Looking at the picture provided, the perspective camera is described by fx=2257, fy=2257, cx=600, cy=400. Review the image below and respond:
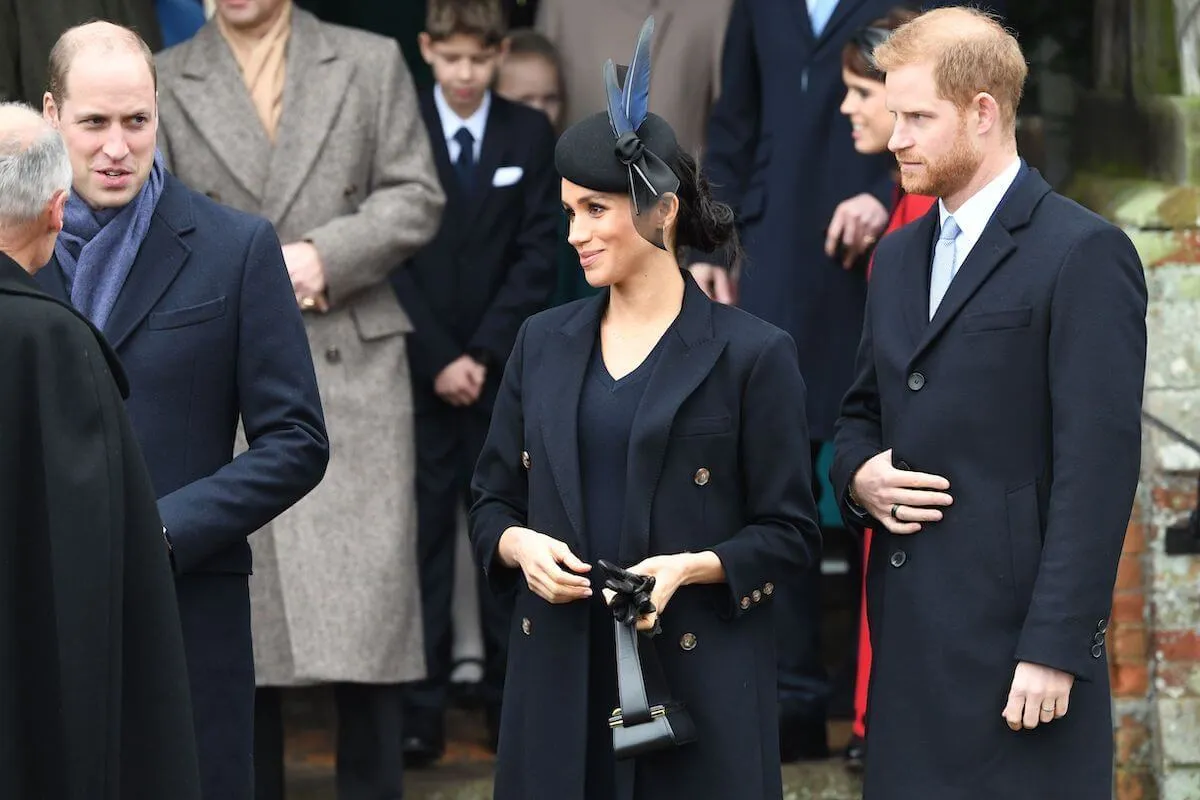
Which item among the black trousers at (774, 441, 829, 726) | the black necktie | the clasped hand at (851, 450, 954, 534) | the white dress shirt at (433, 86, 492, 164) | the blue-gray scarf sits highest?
the white dress shirt at (433, 86, 492, 164)

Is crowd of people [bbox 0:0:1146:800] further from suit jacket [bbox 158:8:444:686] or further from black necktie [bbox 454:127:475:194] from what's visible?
black necktie [bbox 454:127:475:194]

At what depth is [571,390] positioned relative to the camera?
411 cm

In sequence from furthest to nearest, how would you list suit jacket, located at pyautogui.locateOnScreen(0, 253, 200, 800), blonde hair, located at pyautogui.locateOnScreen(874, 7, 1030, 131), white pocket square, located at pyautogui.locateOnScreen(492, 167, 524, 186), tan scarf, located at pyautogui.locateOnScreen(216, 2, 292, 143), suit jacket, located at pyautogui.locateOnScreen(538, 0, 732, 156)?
suit jacket, located at pyautogui.locateOnScreen(538, 0, 732, 156) → white pocket square, located at pyautogui.locateOnScreen(492, 167, 524, 186) → tan scarf, located at pyautogui.locateOnScreen(216, 2, 292, 143) → blonde hair, located at pyautogui.locateOnScreen(874, 7, 1030, 131) → suit jacket, located at pyautogui.locateOnScreen(0, 253, 200, 800)

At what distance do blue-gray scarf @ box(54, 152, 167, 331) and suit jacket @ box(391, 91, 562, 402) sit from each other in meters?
1.84

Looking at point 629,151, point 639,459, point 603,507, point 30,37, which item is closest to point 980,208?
point 629,151

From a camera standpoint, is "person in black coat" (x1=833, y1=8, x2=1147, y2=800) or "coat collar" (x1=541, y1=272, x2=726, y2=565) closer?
"person in black coat" (x1=833, y1=8, x2=1147, y2=800)

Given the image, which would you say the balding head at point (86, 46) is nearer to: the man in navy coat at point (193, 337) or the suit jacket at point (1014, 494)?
the man in navy coat at point (193, 337)

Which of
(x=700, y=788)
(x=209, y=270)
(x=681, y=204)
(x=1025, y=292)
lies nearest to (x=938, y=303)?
(x=1025, y=292)

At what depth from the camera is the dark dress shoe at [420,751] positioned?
5891mm

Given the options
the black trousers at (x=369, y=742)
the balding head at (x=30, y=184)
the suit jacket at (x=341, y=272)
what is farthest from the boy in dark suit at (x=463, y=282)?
the balding head at (x=30, y=184)

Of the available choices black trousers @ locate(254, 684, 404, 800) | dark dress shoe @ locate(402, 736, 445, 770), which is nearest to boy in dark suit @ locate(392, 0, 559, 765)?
dark dress shoe @ locate(402, 736, 445, 770)

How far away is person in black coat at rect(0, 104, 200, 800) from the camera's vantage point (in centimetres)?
348

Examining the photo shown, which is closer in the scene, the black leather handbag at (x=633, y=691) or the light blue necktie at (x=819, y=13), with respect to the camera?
the black leather handbag at (x=633, y=691)

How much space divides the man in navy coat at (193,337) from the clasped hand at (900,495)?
1.03 metres
